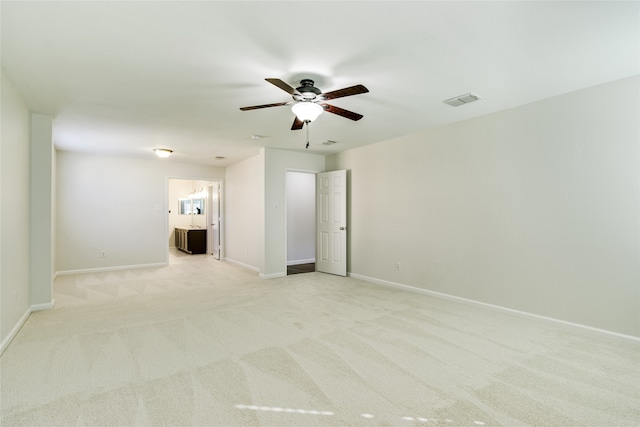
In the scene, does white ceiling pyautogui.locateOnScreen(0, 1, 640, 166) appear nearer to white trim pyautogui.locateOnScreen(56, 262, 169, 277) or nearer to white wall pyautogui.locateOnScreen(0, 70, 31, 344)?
white wall pyautogui.locateOnScreen(0, 70, 31, 344)

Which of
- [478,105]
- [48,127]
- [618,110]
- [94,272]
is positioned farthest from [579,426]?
[94,272]

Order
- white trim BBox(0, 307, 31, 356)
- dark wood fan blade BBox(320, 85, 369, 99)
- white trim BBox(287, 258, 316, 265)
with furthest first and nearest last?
1. white trim BBox(287, 258, 316, 265)
2. white trim BBox(0, 307, 31, 356)
3. dark wood fan blade BBox(320, 85, 369, 99)

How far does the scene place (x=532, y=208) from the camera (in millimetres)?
3578

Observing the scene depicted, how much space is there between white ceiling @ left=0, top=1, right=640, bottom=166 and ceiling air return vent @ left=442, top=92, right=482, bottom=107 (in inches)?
2.8

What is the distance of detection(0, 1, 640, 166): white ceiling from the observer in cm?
199

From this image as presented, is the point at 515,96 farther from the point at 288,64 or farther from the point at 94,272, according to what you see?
the point at 94,272

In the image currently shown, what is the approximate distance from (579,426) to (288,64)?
10.3 ft

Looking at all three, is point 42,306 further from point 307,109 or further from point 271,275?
point 307,109

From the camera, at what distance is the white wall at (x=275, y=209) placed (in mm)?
5891

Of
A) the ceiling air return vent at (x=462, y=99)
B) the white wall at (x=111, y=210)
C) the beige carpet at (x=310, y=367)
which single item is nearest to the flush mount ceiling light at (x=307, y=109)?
the ceiling air return vent at (x=462, y=99)

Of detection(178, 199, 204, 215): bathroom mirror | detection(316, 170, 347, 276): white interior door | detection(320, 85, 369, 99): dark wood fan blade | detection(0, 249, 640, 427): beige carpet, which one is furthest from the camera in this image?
detection(178, 199, 204, 215): bathroom mirror

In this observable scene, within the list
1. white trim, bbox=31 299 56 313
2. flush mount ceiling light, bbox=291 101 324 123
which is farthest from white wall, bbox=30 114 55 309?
flush mount ceiling light, bbox=291 101 324 123

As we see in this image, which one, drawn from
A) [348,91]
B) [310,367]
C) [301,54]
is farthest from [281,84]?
[310,367]

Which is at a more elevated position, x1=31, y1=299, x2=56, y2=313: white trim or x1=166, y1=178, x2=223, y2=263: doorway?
x1=166, y1=178, x2=223, y2=263: doorway
